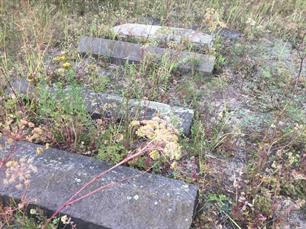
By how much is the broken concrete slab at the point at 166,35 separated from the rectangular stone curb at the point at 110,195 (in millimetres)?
2213

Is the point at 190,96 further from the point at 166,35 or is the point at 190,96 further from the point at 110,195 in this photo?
the point at 110,195

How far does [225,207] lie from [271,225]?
0.32 metres

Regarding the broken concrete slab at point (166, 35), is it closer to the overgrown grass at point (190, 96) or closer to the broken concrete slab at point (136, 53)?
the overgrown grass at point (190, 96)

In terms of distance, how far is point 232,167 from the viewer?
2812 millimetres

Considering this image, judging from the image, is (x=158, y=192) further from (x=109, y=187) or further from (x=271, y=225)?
(x=271, y=225)

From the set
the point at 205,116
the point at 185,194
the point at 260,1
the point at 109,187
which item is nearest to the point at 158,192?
the point at 185,194

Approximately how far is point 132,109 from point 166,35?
1666 mm

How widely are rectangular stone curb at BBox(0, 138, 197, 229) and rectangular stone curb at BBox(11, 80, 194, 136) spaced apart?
22.9 inches

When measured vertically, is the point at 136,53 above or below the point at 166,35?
below

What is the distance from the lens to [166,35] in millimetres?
4363

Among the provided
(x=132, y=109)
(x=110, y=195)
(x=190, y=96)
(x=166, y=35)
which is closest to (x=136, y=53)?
(x=166, y=35)

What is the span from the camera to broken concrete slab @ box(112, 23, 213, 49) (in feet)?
13.9

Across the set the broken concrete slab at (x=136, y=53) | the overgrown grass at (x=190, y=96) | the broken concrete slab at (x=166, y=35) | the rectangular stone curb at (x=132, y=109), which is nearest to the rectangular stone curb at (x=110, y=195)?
the overgrown grass at (x=190, y=96)

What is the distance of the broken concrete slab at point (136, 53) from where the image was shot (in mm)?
3852
